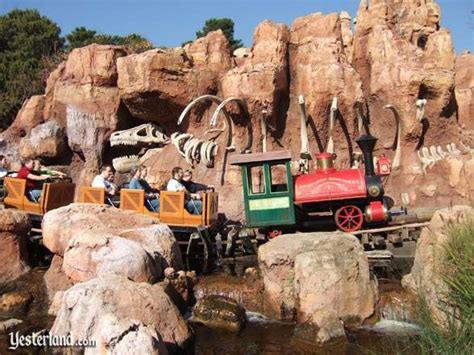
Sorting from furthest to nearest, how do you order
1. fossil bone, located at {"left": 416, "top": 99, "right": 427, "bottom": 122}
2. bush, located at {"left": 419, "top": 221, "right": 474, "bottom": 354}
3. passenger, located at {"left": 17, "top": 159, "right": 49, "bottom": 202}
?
1. fossil bone, located at {"left": 416, "top": 99, "right": 427, "bottom": 122}
2. passenger, located at {"left": 17, "top": 159, "right": 49, "bottom": 202}
3. bush, located at {"left": 419, "top": 221, "right": 474, "bottom": 354}

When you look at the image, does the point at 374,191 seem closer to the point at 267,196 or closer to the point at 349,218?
the point at 349,218

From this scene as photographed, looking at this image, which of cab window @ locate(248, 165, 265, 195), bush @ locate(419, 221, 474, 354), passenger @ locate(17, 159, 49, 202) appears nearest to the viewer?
bush @ locate(419, 221, 474, 354)

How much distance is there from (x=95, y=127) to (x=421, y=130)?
36.4ft

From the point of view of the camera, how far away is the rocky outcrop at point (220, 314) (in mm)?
7117

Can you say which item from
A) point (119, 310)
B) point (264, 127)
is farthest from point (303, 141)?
point (119, 310)

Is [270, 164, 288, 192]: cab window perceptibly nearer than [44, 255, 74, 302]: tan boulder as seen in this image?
No

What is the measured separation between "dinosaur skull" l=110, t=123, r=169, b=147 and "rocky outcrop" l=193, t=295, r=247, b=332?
445 inches

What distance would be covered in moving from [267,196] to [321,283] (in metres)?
3.74

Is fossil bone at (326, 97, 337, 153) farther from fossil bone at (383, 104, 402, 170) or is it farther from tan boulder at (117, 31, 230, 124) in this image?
tan boulder at (117, 31, 230, 124)

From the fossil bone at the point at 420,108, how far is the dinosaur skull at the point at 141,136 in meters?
8.60

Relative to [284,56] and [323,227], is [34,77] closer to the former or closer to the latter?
[284,56]

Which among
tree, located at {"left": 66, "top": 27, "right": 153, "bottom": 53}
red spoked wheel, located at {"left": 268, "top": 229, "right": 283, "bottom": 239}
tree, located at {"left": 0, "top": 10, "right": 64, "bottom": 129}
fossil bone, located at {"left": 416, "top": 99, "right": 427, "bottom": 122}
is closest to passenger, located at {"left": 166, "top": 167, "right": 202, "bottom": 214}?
red spoked wheel, located at {"left": 268, "top": 229, "right": 283, "bottom": 239}

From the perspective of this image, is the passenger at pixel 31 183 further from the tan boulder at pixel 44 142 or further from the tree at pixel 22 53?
the tree at pixel 22 53

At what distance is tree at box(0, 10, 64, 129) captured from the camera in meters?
27.7
